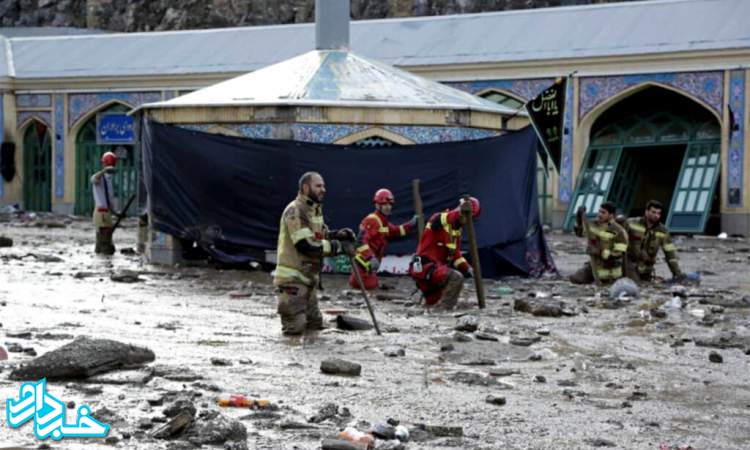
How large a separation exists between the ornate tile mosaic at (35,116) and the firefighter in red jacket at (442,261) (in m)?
25.3

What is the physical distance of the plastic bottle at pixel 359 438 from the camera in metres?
7.17

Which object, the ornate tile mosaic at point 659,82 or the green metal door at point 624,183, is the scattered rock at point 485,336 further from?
the green metal door at point 624,183

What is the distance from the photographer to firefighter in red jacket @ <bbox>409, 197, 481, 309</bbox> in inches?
556

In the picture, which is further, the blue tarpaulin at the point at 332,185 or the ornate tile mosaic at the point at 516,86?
the ornate tile mosaic at the point at 516,86

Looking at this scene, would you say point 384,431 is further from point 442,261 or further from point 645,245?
point 645,245

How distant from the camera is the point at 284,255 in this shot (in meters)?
11.7

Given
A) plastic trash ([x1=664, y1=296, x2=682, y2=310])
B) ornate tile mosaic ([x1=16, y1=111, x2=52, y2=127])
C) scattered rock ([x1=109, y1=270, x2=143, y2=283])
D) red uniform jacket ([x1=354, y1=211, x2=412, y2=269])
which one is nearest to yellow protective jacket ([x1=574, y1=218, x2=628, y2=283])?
plastic trash ([x1=664, y1=296, x2=682, y2=310])

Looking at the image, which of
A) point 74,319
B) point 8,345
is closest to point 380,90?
point 74,319

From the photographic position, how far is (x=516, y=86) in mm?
31562

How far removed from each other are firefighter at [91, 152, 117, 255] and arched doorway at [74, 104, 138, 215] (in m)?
15.3

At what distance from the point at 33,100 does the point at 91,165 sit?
2502mm

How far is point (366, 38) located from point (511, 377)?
25.9m

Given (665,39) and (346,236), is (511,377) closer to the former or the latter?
(346,236)

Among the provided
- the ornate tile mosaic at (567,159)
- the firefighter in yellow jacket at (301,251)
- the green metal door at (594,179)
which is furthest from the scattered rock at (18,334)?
the ornate tile mosaic at (567,159)
